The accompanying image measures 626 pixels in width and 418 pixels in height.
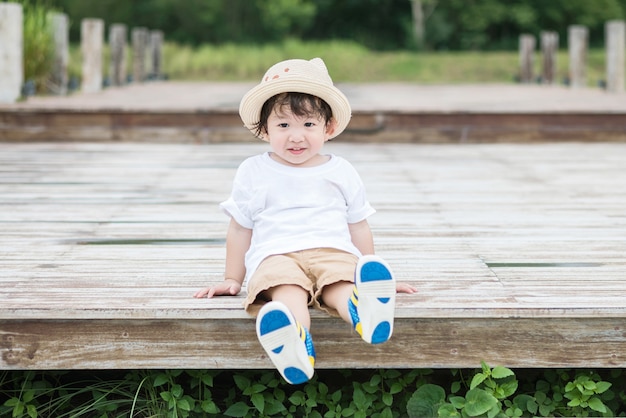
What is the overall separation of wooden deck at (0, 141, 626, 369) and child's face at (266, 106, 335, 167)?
16.1 inches

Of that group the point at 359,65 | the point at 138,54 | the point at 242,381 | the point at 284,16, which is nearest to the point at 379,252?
the point at 242,381

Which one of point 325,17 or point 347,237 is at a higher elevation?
point 347,237

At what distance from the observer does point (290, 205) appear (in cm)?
238

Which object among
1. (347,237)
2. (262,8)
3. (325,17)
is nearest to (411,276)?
(347,237)

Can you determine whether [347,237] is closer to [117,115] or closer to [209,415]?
[209,415]

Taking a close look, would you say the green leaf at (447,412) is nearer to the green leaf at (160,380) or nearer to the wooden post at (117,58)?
the green leaf at (160,380)

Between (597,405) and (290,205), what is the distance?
3.09 ft

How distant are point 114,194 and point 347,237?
1.86m

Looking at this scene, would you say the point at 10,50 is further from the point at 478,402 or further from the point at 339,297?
the point at 478,402

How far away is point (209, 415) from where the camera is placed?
253 centimetres

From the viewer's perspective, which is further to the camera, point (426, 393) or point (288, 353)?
point (426, 393)

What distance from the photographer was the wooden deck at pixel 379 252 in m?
2.24

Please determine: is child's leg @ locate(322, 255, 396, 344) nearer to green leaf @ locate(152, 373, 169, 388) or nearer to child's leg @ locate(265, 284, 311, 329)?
child's leg @ locate(265, 284, 311, 329)

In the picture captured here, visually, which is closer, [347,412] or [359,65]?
[347,412]
